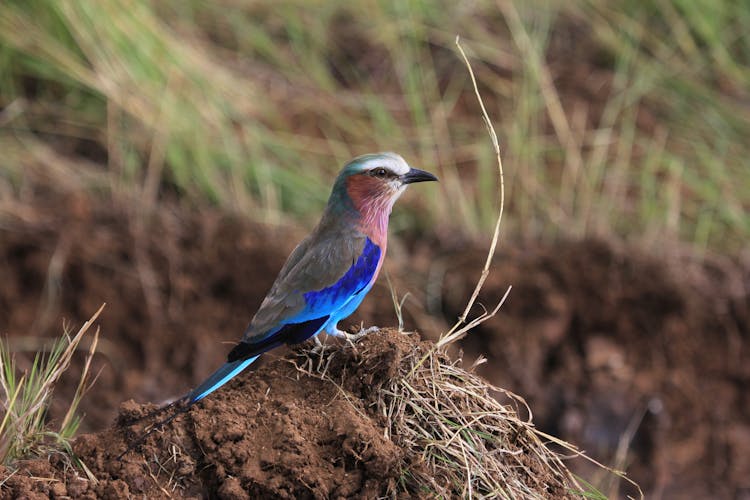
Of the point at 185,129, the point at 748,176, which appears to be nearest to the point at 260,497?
the point at 185,129

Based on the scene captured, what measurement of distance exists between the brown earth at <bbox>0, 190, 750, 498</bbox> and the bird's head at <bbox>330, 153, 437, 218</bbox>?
333 cm

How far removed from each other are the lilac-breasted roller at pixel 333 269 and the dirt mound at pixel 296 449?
14 centimetres

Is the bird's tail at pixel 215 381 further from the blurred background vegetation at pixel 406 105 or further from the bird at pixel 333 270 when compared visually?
the blurred background vegetation at pixel 406 105

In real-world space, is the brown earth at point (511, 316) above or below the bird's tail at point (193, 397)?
below

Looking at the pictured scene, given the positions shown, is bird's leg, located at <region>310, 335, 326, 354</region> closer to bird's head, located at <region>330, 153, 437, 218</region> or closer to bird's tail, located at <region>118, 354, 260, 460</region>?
bird's tail, located at <region>118, 354, 260, 460</region>

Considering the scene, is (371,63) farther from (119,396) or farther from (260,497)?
(260,497)

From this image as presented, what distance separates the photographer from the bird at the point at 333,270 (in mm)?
3996

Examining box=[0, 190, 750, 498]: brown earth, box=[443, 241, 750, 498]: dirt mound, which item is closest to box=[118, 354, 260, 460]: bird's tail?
box=[0, 190, 750, 498]: brown earth

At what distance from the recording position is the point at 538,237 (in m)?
8.59

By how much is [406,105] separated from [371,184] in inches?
204

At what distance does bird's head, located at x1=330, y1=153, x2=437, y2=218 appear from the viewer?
451 centimetres

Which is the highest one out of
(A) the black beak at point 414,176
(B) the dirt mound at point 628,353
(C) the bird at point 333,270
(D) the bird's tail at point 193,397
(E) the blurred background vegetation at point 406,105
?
(A) the black beak at point 414,176

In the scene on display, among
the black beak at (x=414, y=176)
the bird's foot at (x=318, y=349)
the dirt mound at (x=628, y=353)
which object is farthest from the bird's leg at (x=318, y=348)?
the dirt mound at (x=628, y=353)

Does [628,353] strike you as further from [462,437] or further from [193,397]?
[193,397]
